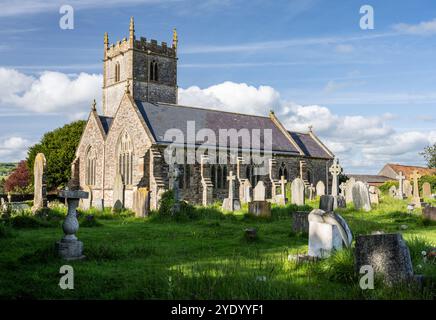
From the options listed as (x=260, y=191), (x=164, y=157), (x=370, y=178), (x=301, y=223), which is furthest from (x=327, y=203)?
(x=370, y=178)

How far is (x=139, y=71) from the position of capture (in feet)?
145

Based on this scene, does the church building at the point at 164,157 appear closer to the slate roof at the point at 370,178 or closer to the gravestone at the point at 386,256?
the gravestone at the point at 386,256

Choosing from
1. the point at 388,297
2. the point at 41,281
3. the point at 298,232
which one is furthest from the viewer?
the point at 298,232

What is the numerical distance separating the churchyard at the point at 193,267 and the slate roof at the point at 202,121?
16.5 m

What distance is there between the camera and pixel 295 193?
20609 millimetres

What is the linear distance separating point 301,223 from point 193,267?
5596 mm

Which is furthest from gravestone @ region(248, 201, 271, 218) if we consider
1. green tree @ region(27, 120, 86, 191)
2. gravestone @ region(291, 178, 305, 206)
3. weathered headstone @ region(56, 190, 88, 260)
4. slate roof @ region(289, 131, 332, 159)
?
green tree @ region(27, 120, 86, 191)

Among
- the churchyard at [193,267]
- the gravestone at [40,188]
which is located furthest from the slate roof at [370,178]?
the gravestone at [40,188]

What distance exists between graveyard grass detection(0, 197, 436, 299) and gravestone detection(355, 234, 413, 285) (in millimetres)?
194

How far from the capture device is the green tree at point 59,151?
39.9m
